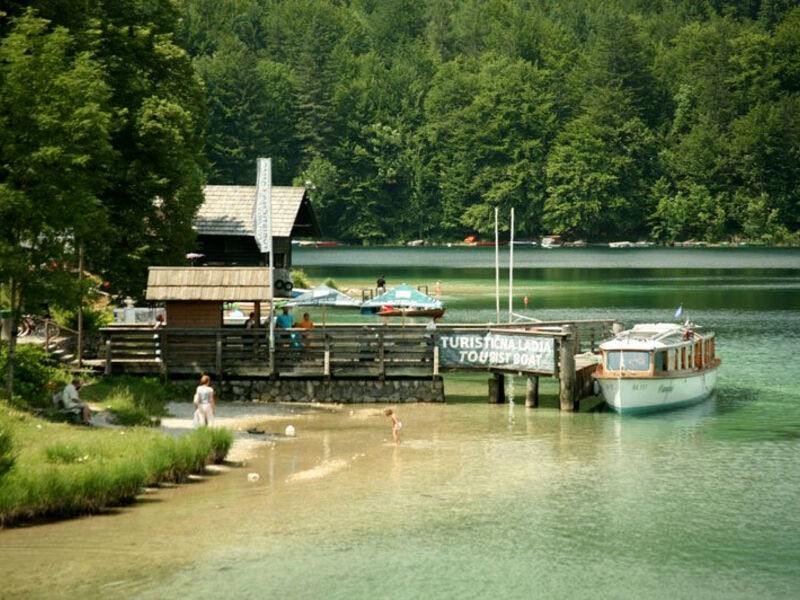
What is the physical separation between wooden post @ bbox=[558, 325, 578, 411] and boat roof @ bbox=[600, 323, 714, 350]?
4.27 feet

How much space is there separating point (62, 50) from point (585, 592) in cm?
2074

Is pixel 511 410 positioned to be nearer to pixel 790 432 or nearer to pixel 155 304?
pixel 790 432

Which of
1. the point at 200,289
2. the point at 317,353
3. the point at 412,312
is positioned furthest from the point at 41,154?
the point at 412,312

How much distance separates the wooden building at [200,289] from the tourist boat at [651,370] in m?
11.0

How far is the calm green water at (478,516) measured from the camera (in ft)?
82.5

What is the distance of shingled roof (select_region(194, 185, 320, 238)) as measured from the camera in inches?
2547

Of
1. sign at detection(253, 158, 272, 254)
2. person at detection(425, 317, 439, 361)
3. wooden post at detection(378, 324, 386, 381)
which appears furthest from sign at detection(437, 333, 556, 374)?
sign at detection(253, 158, 272, 254)

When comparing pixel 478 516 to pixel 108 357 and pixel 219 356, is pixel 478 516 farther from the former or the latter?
pixel 108 357

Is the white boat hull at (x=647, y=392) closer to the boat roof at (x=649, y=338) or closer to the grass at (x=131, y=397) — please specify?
the boat roof at (x=649, y=338)

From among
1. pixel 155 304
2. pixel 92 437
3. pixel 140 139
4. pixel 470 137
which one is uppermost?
pixel 470 137

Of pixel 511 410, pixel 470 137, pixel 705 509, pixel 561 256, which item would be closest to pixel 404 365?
pixel 511 410

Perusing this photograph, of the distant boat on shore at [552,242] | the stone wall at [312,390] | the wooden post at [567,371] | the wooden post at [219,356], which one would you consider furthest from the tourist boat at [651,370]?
the distant boat on shore at [552,242]

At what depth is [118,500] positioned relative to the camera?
29281mm

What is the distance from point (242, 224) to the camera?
2569 inches
